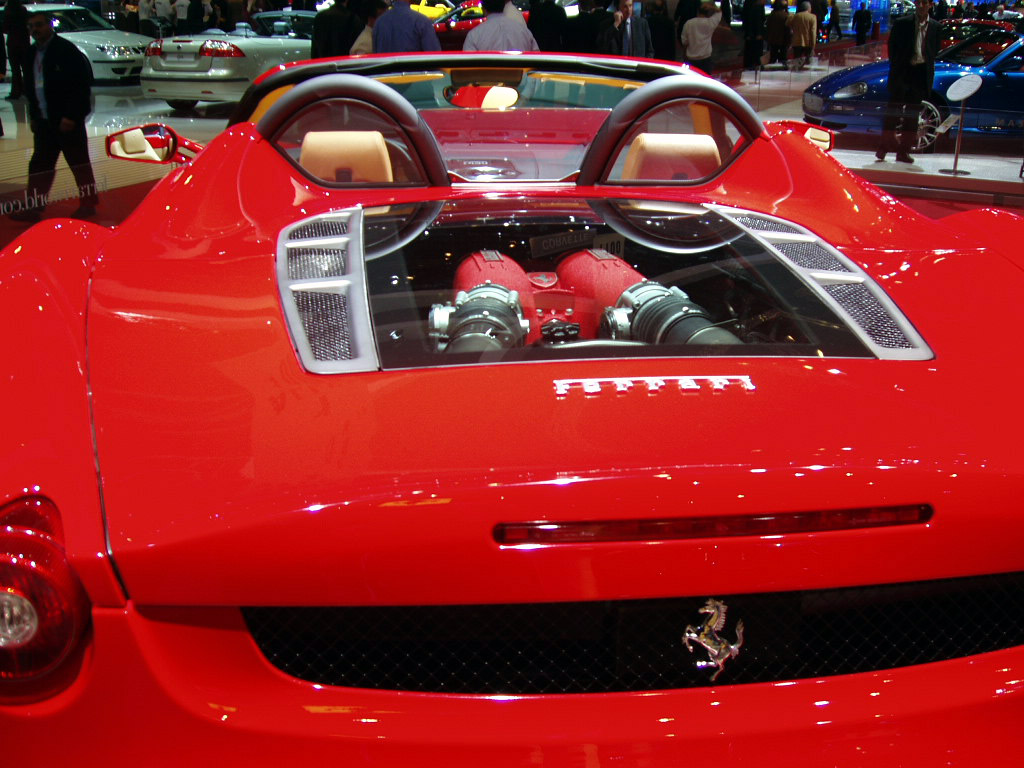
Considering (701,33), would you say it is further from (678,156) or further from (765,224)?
(765,224)

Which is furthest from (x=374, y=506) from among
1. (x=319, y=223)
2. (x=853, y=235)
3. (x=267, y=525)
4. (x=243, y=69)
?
(x=243, y=69)

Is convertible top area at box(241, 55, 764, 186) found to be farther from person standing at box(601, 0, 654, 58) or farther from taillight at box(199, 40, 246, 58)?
taillight at box(199, 40, 246, 58)

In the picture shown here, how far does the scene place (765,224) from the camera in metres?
2.15

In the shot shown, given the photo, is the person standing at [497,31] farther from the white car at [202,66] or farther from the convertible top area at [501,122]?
the white car at [202,66]

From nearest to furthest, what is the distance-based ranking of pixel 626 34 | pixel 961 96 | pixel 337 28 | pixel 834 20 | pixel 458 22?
pixel 961 96, pixel 337 28, pixel 626 34, pixel 458 22, pixel 834 20

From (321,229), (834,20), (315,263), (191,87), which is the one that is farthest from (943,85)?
(834,20)

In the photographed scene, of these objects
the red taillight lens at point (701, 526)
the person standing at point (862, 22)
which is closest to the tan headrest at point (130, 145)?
the red taillight lens at point (701, 526)

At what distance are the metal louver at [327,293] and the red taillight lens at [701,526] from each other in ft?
1.41

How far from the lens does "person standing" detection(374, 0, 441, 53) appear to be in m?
6.87

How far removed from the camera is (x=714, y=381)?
1.27 m

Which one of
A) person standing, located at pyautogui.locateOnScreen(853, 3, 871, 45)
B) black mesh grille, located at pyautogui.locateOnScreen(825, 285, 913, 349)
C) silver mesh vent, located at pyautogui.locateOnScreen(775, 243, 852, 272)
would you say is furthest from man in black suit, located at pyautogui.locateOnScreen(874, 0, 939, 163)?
person standing, located at pyautogui.locateOnScreen(853, 3, 871, 45)

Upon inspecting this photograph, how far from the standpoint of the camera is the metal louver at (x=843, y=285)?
4.87 feet

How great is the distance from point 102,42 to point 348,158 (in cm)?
1077

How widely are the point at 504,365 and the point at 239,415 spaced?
34 centimetres
